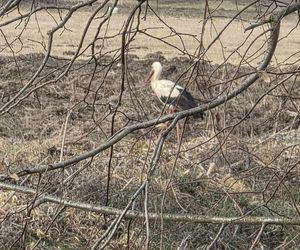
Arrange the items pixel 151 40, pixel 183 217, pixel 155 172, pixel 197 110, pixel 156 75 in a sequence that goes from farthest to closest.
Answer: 1. pixel 151 40
2. pixel 156 75
3. pixel 155 172
4. pixel 183 217
5. pixel 197 110

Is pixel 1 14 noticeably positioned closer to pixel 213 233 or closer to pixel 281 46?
pixel 213 233

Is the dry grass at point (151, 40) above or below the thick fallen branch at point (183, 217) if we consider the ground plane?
below

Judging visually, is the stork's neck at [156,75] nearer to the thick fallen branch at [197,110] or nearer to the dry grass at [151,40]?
the dry grass at [151,40]

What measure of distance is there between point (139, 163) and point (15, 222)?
1485 millimetres

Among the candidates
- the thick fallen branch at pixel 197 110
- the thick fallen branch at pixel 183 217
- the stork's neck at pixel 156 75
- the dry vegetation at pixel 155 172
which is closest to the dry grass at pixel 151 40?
the stork's neck at pixel 156 75

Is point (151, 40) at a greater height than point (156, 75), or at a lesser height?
lesser

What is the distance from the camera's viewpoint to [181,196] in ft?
19.4

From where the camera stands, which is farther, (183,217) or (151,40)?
(151,40)

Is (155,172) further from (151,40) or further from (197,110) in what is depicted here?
(151,40)

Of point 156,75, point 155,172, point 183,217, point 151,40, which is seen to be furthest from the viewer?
point 151,40

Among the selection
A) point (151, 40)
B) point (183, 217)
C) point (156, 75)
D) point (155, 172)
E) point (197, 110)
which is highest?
point (197, 110)

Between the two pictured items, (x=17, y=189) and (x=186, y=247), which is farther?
(x=186, y=247)

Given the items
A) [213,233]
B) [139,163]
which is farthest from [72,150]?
[213,233]

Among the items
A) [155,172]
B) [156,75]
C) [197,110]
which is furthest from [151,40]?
[197,110]
